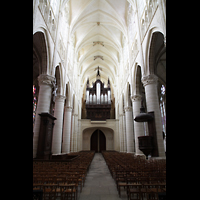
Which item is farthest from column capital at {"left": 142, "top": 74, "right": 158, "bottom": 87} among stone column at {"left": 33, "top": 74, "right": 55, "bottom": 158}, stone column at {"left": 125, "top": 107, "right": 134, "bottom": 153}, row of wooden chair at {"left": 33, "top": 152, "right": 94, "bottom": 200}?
stone column at {"left": 125, "top": 107, "right": 134, "bottom": 153}

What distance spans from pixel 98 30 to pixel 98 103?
13211mm

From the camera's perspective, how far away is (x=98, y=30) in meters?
22.3

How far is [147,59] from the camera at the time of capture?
11.1 metres

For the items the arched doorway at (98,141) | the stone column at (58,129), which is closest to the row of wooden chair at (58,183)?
the stone column at (58,129)

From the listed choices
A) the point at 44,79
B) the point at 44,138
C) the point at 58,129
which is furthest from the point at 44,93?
the point at 58,129

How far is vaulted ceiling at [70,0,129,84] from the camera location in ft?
57.2

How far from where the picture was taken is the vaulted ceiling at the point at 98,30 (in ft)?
57.2

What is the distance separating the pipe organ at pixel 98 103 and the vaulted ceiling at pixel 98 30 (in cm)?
321
